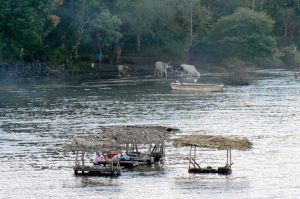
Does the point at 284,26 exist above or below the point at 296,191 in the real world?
above

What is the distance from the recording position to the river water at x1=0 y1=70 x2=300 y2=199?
4925 centimetres

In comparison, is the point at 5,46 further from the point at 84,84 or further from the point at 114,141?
the point at 114,141

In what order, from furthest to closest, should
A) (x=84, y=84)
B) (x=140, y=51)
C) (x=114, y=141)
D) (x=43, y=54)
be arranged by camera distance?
(x=140, y=51) < (x=43, y=54) < (x=84, y=84) < (x=114, y=141)

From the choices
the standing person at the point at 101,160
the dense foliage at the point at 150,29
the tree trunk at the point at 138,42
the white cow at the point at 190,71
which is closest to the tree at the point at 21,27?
the dense foliage at the point at 150,29

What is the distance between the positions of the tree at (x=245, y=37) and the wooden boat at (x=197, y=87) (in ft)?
95.5

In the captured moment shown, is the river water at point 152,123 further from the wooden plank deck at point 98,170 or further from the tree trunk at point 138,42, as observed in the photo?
the tree trunk at point 138,42

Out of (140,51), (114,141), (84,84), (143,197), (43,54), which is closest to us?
(143,197)

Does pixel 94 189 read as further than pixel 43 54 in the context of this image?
No

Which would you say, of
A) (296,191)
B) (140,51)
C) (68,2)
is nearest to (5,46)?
(68,2)

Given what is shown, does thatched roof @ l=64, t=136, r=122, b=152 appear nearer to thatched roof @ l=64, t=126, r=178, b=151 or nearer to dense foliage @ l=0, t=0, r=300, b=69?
thatched roof @ l=64, t=126, r=178, b=151

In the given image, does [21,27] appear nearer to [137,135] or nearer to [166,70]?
[166,70]

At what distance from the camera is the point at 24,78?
109000 millimetres

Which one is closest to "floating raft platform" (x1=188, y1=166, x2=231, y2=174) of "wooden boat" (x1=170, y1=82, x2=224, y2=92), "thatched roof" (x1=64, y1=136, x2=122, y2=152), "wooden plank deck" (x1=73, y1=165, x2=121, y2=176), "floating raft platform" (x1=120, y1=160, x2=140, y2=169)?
"floating raft platform" (x1=120, y1=160, x2=140, y2=169)

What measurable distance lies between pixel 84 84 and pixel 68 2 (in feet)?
63.4
